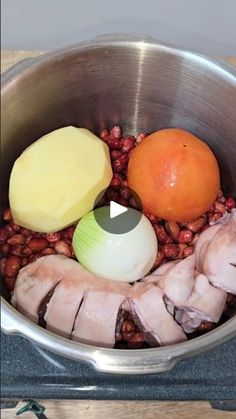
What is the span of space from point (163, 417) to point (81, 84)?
17.6 inches

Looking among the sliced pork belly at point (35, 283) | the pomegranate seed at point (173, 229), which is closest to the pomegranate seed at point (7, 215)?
the sliced pork belly at point (35, 283)

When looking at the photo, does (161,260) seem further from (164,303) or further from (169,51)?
(169,51)

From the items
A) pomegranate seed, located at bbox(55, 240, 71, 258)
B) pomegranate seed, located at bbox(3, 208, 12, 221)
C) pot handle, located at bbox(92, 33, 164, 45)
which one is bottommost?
pomegranate seed, located at bbox(55, 240, 71, 258)

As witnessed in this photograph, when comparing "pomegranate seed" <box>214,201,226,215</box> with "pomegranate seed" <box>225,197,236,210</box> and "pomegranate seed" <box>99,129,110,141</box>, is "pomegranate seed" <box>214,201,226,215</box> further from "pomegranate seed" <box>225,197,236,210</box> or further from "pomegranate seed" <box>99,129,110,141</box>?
"pomegranate seed" <box>99,129,110,141</box>

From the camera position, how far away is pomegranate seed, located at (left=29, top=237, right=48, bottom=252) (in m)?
0.79

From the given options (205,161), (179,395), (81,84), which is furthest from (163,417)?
(81,84)

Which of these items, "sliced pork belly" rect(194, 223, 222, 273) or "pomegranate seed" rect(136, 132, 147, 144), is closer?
"sliced pork belly" rect(194, 223, 222, 273)

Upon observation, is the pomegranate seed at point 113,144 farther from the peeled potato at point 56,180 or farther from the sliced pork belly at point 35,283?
the sliced pork belly at point 35,283

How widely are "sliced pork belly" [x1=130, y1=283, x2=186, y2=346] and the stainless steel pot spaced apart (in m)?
0.24

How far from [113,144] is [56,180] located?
0.50 ft

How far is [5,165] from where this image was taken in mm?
806

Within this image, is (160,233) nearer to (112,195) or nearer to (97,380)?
(112,195)

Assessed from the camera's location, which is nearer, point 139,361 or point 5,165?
point 139,361

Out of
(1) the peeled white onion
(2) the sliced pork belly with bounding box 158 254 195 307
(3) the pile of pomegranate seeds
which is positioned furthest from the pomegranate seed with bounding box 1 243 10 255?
(2) the sliced pork belly with bounding box 158 254 195 307
